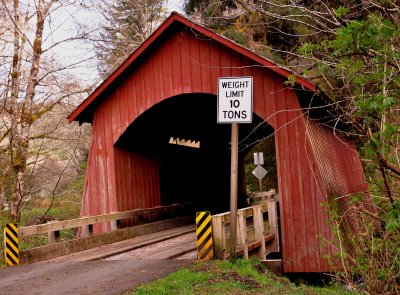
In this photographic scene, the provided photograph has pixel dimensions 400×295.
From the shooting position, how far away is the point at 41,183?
671 inches

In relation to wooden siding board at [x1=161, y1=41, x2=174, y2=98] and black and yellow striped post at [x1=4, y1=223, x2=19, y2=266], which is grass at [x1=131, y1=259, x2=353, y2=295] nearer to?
black and yellow striped post at [x1=4, y1=223, x2=19, y2=266]

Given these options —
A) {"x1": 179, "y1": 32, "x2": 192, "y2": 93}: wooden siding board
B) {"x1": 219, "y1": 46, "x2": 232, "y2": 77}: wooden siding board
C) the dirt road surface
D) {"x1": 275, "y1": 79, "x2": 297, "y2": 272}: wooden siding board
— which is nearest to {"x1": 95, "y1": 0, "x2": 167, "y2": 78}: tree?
{"x1": 179, "y1": 32, "x2": 192, "y2": 93}: wooden siding board

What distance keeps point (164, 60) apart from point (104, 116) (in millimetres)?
2133

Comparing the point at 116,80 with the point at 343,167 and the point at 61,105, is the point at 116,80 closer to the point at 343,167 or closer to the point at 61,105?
the point at 61,105

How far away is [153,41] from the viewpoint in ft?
35.9

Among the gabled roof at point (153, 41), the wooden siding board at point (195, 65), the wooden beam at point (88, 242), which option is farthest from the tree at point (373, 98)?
the wooden beam at point (88, 242)

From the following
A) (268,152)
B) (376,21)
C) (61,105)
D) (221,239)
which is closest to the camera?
(376,21)

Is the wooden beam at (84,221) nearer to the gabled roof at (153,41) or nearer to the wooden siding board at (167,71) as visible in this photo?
the gabled roof at (153,41)

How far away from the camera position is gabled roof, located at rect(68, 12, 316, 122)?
9.30 m

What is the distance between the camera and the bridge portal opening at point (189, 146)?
12781 millimetres

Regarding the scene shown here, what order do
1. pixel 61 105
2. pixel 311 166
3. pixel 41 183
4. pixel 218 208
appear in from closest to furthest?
1. pixel 311 166
2. pixel 61 105
3. pixel 41 183
4. pixel 218 208

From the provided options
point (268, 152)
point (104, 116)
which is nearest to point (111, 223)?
point (104, 116)

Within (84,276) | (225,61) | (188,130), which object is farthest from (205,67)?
(84,276)

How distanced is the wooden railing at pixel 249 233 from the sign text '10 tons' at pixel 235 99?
1661 mm
